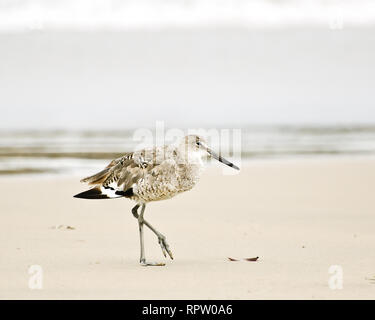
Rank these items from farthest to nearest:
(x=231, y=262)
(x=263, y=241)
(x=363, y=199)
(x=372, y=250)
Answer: (x=363, y=199), (x=263, y=241), (x=372, y=250), (x=231, y=262)

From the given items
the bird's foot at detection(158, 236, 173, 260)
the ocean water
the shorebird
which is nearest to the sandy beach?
the bird's foot at detection(158, 236, 173, 260)

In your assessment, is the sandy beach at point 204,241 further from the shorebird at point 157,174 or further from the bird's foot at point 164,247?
the shorebird at point 157,174

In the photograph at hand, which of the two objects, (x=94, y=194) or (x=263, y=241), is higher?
(x=94, y=194)

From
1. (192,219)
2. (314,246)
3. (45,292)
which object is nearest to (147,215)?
(192,219)

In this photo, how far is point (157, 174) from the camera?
26.1ft

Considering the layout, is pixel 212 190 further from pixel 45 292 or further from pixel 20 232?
pixel 45 292

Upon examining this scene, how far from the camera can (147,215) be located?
1129cm

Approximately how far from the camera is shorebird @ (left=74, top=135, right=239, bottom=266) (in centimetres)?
793

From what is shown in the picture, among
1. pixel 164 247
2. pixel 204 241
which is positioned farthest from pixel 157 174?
→ pixel 204 241

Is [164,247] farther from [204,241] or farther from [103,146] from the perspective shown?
[103,146]

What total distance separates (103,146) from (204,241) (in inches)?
607

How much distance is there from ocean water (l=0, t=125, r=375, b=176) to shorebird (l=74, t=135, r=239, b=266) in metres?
8.42

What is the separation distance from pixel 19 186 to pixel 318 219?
575 centimetres

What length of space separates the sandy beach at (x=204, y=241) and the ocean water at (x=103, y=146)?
3.12 m
